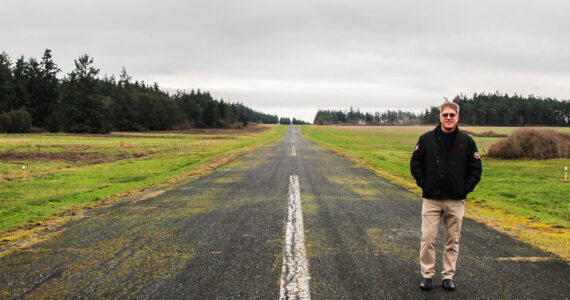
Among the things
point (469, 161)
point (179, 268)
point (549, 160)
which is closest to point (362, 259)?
point (469, 161)

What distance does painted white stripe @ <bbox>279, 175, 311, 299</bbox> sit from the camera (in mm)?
3734

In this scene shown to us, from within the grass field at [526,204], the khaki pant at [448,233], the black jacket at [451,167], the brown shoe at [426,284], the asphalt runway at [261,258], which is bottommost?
the grass field at [526,204]

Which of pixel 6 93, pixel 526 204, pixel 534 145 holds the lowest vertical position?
pixel 526 204

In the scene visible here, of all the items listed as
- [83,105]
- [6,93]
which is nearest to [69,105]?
[83,105]

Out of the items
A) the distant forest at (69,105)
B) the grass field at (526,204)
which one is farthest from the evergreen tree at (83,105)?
the grass field at (526,204)

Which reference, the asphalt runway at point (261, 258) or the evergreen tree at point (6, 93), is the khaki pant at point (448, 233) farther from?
the evergreen tree at point (6, 93)

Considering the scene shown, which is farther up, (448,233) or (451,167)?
(451,167)

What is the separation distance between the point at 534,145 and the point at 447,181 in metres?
22.8

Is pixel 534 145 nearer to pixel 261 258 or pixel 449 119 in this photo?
pixel 449 119

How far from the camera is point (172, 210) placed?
305 inches

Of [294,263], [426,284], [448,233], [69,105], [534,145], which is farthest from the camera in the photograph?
[69,105]

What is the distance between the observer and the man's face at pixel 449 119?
3.99 meters

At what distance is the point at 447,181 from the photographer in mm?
4016

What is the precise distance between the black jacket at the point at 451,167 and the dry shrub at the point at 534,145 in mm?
21891
